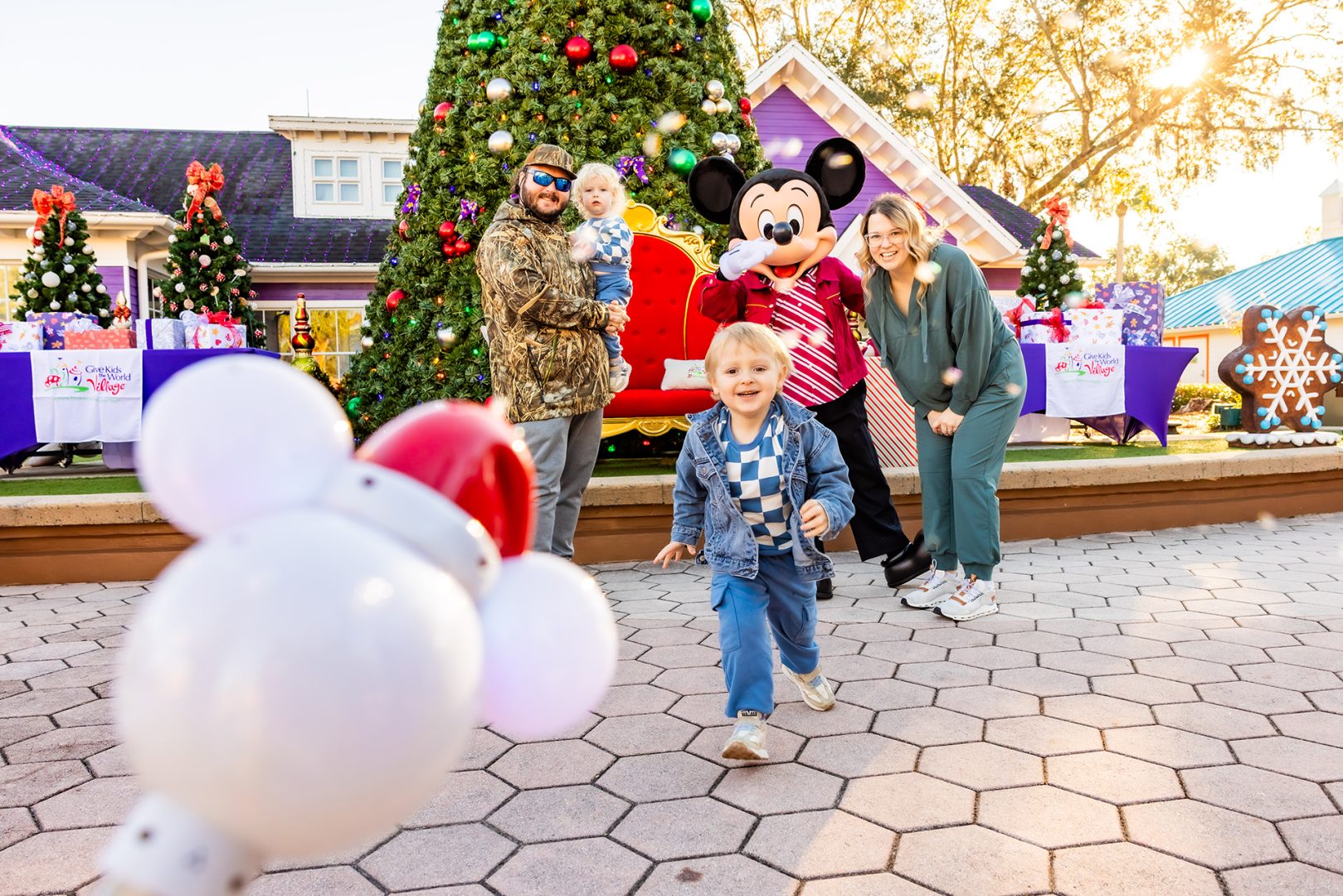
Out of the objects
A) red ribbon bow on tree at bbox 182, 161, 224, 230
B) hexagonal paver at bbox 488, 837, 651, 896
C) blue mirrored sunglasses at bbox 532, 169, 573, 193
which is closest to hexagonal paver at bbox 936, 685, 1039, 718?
hexagonal paver at bbox 488, 837, 651, 896

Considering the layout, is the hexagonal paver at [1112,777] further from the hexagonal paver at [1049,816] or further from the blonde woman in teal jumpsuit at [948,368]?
the blonde woman in teal jumpsuit at [948,368]

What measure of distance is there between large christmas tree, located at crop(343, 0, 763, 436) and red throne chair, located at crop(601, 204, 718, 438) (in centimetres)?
61

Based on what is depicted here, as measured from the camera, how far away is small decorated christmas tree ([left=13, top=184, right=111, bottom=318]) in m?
10.6

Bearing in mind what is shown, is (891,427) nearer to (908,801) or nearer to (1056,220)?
(908,801)

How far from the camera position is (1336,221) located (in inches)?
1337

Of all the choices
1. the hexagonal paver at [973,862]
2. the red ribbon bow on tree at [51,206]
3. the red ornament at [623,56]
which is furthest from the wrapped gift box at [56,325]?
the hexagonal paver at [973,862]

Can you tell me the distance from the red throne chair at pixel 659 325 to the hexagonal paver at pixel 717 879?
14.8ft

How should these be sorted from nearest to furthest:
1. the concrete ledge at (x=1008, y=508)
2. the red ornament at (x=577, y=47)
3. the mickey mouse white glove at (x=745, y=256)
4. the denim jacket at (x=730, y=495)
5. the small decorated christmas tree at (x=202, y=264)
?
the denim jacket at (x=730, y=495)
the mickey mouse white glove at (x=745, y=256)
the concrete ledge at (x=1008, y=508)
the red ornament at (x=577, y=47)
the small decorated christmas tree at (x=202, y=264)

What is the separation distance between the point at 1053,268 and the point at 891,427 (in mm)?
7024

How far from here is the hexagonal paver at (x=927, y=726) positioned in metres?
2.64

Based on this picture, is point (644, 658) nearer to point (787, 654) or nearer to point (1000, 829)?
point (787, 654)

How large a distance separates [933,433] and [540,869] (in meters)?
2.81

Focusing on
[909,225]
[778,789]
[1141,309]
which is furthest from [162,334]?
[1141,309]

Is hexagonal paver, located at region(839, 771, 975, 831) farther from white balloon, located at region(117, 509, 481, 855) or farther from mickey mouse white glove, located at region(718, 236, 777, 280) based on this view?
mickey mouse white glove, located at region(718, 236, 777, 280)
